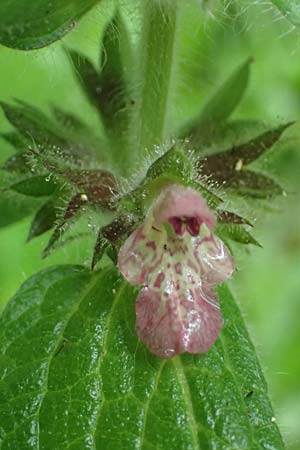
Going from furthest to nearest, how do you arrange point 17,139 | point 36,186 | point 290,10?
point 17,139 → point 36,186 → point 290,10

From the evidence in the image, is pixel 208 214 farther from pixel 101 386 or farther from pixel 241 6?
pixel 241 6

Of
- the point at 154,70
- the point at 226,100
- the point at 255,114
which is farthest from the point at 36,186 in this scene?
the point at 255,114

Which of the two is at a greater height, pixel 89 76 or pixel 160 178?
pixel 89 76

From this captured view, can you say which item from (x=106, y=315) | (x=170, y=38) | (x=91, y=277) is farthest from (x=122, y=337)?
(x=170, y=38)

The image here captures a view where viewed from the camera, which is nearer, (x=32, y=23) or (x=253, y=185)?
(x=32, y=23)

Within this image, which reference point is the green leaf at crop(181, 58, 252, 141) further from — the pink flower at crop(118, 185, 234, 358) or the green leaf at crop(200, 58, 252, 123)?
the pink flower at crop(118, 185, 234, 358)

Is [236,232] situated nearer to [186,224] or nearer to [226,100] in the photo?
[186,224]
